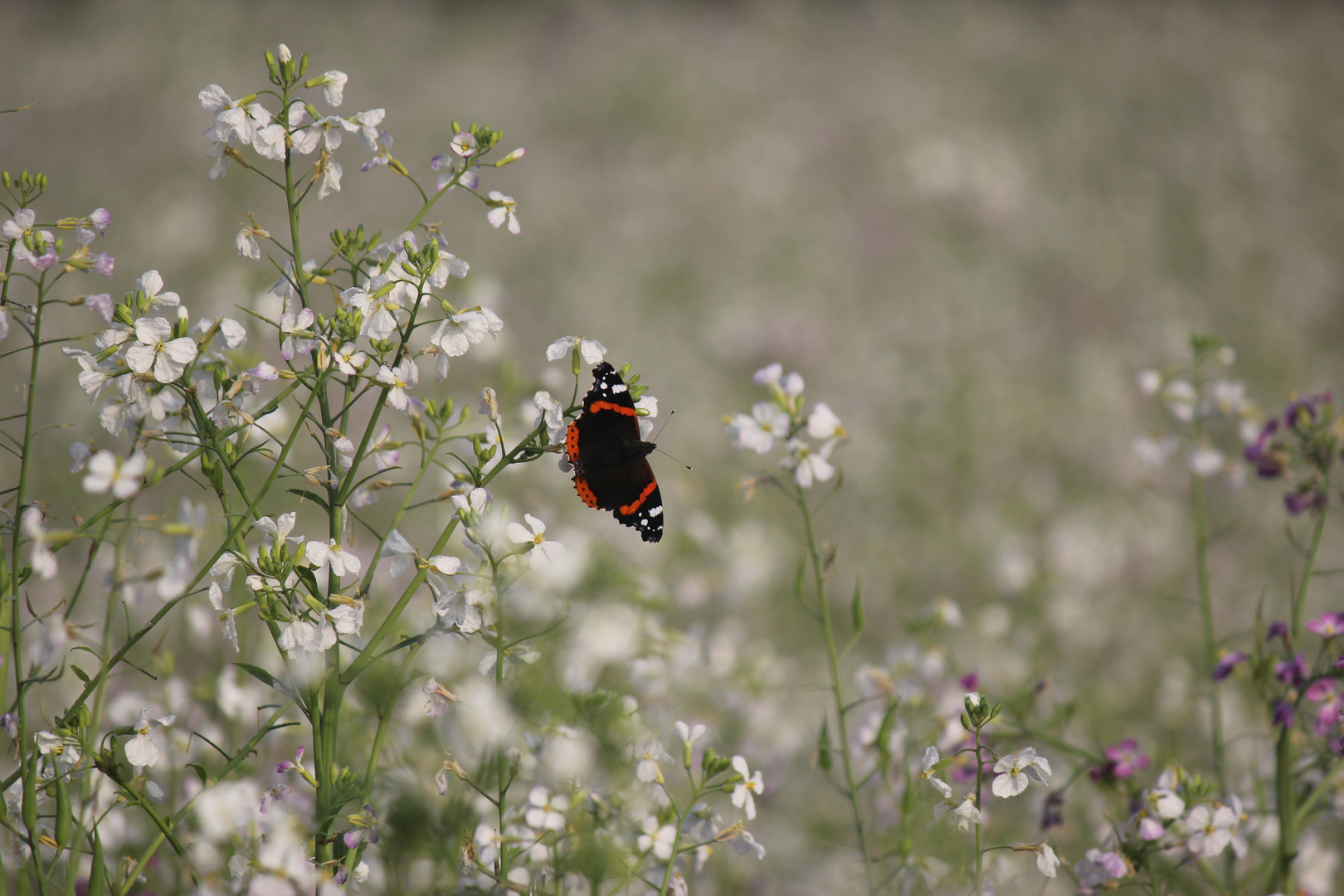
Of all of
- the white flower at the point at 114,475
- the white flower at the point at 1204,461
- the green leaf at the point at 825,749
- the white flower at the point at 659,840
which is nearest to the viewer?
the white flower at the point at 114,475

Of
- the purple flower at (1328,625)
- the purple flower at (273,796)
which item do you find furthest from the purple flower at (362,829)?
the purple flower at (1328,625)

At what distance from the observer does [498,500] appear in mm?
2602

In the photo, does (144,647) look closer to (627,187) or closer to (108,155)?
(627,187)

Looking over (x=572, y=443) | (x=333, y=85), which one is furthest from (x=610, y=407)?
(x=333, y=85)

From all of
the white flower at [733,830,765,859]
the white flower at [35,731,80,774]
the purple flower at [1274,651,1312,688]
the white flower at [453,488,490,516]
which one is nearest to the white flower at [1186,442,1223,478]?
the purple flower at [1274,651,1312,688]

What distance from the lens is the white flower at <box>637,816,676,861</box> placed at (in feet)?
5.03

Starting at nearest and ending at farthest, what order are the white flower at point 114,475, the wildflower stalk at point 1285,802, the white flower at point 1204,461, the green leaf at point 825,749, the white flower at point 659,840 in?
the white flower at point 114,475
the white flower at point 659,840
the green leaf at point 825,749
the wildflower stalk at point 1285,802
the white flower at point 1204,461

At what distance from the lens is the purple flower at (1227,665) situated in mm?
1860

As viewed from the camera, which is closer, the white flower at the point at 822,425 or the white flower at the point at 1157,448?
the white flower at the point at 822,425

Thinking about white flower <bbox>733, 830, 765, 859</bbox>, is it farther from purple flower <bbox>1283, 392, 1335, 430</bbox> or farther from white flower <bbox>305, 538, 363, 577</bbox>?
purple flower <bbox>1283, 392, 1335, 430</bbox>

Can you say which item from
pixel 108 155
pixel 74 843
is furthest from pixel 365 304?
pixel 108 155

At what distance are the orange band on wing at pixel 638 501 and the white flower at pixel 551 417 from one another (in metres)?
0.49

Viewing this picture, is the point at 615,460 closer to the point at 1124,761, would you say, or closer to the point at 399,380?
the point at 399,380

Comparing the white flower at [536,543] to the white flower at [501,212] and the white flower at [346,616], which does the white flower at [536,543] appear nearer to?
the white flower at [346,616]
